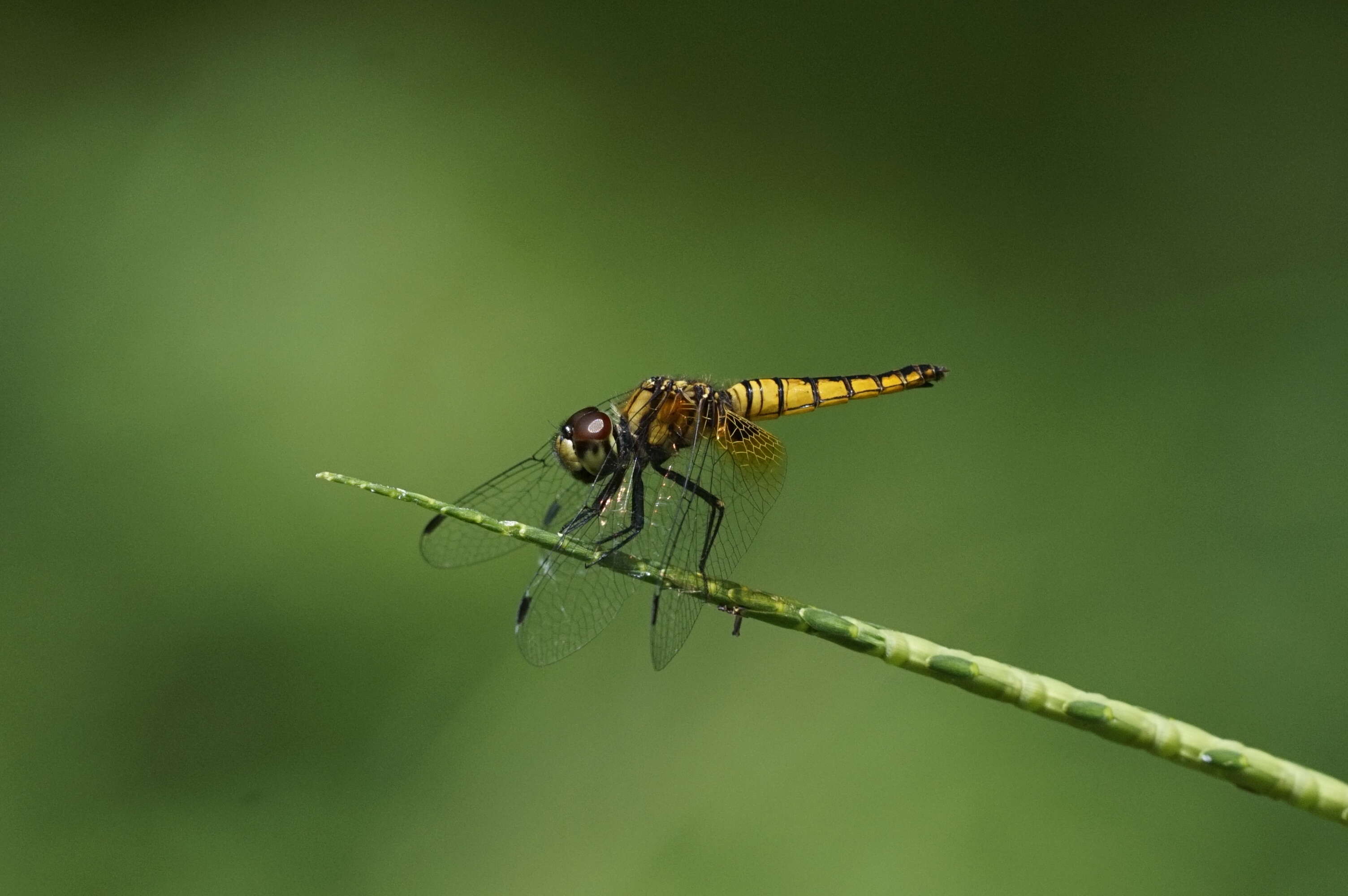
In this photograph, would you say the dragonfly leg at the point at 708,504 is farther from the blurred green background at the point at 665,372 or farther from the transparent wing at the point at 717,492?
the blurred green background at the point at 665,372

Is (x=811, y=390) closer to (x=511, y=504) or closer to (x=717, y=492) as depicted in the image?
(x=717, y=492)

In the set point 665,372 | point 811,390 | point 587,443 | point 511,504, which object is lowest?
point 511,504

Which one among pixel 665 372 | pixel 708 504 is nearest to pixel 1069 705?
pixel 708 504

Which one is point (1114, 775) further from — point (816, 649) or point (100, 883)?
point (100, 883)

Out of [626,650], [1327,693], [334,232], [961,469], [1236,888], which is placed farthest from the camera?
[334,232]

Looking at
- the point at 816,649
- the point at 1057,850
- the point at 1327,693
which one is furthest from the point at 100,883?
the point at 1327,693
